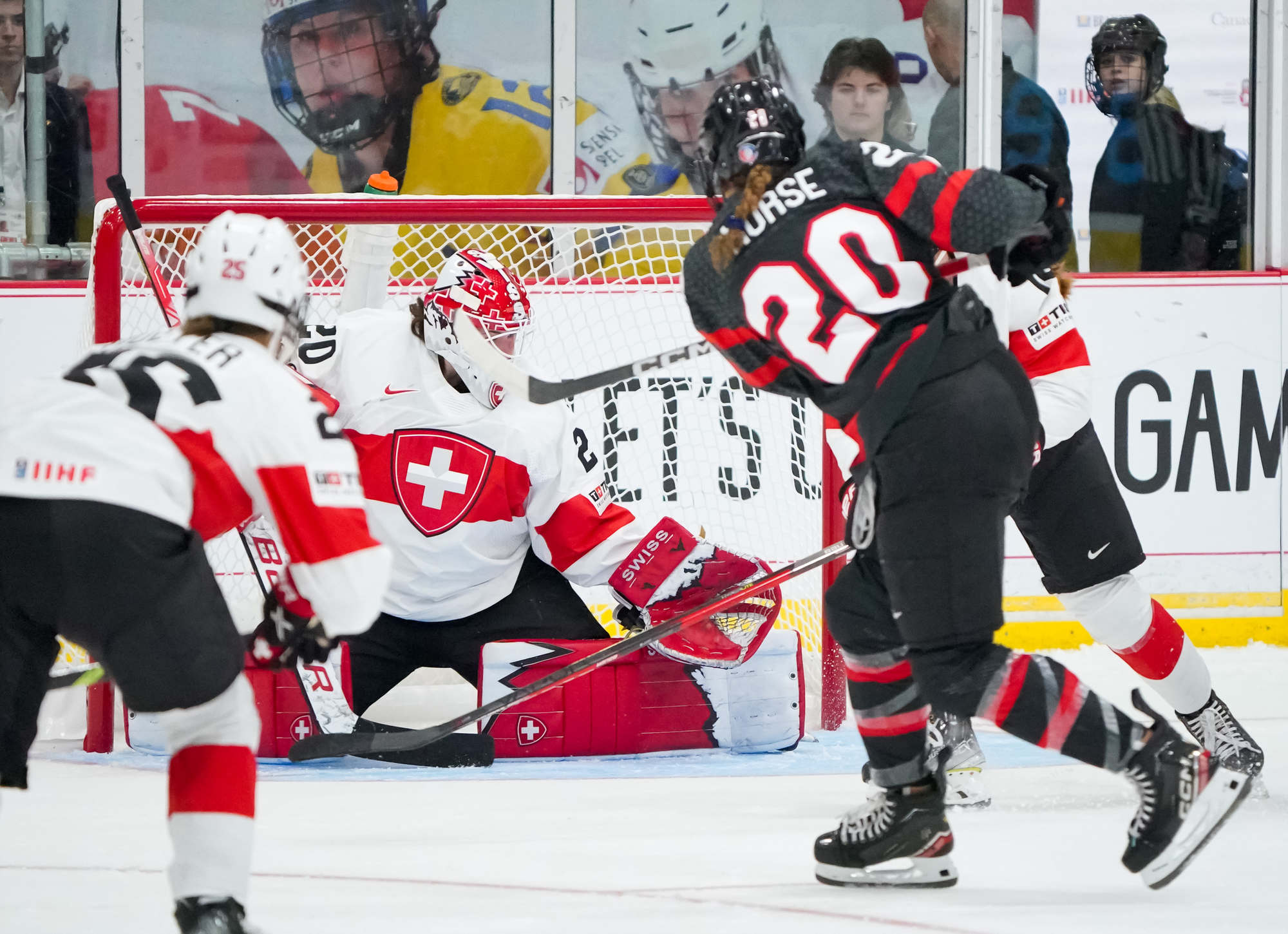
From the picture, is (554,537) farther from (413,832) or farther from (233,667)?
(233,667)

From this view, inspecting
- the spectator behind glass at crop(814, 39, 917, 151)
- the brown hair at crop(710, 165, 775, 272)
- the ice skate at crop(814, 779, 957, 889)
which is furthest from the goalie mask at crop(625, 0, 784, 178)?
the ice skate at crop(814, 779, 957, 889)

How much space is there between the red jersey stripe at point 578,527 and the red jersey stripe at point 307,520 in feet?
5.06

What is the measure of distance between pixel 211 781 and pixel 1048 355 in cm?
158

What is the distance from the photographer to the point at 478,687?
3078 millimetres

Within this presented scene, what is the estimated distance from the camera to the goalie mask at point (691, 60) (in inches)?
177

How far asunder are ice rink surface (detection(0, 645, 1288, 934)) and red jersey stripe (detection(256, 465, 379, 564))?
0.52 meters

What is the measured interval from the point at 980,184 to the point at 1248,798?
1.28m

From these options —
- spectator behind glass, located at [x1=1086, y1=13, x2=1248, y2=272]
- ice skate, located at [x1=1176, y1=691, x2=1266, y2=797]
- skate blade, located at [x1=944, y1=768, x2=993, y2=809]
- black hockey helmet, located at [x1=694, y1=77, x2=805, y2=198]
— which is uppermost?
spectator behind glass, located at [x1=1086, y1=13, x2=1248, y2=272]

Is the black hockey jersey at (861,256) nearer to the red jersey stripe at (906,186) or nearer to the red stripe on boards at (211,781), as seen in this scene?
the red jersey stripe at (906,186)

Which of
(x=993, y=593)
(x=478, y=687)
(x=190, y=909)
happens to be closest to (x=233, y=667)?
(x=190, y=909)

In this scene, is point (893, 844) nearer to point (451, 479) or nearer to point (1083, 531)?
point (1083, 531)

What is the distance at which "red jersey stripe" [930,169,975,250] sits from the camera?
188cm

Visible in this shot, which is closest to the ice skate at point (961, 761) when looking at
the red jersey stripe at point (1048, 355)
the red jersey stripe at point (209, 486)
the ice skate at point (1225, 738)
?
the ice skate at point (1225, 738)

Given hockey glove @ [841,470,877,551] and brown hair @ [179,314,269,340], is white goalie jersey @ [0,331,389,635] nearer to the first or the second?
brown hair @ [179,314,269,340]
